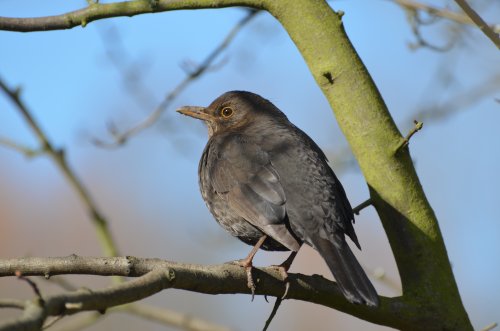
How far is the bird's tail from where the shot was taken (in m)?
3.61

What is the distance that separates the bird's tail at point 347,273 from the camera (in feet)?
11.8

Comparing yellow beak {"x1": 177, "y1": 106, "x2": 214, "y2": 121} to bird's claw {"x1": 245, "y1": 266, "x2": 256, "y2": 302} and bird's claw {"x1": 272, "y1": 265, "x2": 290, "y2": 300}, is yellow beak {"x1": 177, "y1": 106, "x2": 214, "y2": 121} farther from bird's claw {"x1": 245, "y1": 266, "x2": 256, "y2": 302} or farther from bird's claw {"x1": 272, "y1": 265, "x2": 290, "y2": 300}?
bird's claw {"x1": 245, "y1": 266, "x2": 256, "y2": 302}

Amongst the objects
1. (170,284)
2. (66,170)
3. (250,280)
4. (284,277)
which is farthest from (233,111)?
(170,284)

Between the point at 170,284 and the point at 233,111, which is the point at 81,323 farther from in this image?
the point at 170,284

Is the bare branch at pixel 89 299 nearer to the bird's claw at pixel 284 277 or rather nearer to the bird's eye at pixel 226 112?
the bird's claw at pixel 284 277

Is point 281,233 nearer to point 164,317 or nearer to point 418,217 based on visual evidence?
point 418,217

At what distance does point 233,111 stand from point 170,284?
9.18 feet

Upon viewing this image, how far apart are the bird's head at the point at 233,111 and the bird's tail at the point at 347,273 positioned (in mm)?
1583

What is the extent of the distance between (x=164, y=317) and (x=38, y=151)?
1475mm

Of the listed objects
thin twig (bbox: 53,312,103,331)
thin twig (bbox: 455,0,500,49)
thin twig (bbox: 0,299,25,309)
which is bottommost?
thin twig (bbox: 0,299,25,309)

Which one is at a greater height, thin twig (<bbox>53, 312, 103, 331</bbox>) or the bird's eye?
the bird's eye

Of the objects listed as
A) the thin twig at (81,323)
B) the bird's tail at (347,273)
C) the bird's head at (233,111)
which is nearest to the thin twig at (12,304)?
the bird's tail at (347,273)

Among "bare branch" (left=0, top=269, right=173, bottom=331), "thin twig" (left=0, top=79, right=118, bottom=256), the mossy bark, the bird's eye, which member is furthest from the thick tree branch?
the bird's eye

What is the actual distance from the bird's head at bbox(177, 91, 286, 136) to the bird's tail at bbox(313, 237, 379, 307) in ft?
5.19
